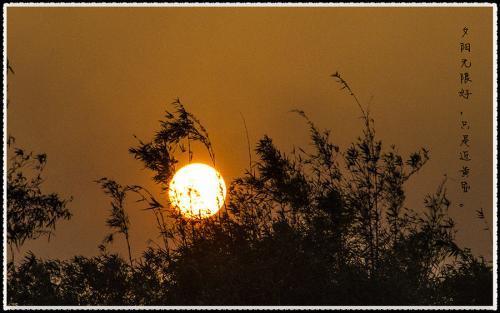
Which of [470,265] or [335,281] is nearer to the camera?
[335,281]

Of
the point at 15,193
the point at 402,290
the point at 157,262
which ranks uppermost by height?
the point at 15,193

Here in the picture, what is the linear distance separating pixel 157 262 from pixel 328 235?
3900 millimetres

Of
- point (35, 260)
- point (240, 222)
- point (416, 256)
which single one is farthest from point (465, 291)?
point (35, 260)

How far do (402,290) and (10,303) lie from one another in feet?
28.2

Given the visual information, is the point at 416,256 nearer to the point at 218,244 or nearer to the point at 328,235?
the point at 328,235

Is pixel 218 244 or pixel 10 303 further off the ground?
pixel 218 244

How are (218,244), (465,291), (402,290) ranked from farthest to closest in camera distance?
(465,291)
(218,244)
(402,290)

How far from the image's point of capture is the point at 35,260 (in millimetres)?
16172

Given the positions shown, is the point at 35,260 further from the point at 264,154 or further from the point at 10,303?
the point at 264,154

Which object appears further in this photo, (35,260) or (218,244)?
(35,260)

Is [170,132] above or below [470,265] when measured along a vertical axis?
above

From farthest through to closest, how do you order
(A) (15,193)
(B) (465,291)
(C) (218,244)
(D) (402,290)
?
(A) (15,193), (B) (465,291), (C) (218,244), (D) (402,290)

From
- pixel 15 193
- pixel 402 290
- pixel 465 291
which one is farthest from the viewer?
pixel 15 193

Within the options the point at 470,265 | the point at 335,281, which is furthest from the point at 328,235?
the point at 470,265
